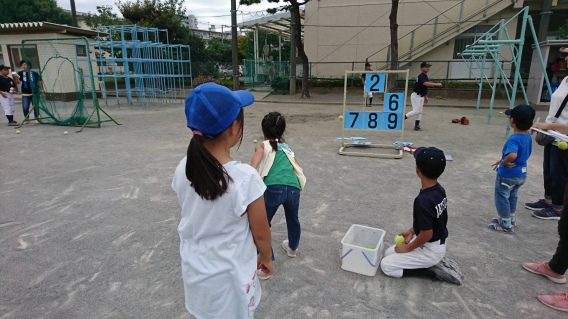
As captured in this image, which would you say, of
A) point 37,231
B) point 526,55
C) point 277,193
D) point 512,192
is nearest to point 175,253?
point 277,193

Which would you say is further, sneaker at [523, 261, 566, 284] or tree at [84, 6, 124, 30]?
tree at [84, 6, 124, 30]

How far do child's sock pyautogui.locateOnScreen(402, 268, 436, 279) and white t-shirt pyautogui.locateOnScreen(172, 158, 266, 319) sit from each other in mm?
1715

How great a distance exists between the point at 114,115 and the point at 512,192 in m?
11.8

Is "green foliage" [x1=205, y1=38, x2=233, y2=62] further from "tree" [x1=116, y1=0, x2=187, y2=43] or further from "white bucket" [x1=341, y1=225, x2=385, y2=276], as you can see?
"white bucket" [x1=341, y1=225, x2=385, y2=276]

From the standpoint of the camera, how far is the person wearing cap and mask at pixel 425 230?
8.20ft

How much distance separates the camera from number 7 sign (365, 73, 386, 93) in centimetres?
626

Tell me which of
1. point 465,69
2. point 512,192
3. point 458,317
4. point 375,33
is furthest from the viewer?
point 375,33

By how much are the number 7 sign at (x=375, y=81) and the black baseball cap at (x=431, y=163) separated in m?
3.95

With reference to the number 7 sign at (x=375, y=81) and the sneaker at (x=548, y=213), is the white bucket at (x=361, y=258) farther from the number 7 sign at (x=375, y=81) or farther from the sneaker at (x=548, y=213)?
the number 7 sign at (x=375, y=81)

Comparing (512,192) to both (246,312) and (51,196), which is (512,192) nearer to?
(246,312)

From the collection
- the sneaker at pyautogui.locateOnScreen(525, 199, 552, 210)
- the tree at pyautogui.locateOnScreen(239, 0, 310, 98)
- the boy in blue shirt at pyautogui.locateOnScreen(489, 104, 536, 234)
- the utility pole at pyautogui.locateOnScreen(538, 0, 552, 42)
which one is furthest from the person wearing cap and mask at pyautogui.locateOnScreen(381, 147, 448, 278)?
the utility pole at pyautogui.locateOnScreen(538, 0, 552, 42)

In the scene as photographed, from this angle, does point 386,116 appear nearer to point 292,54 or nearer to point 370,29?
point 292,54

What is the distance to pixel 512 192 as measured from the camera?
349 cm

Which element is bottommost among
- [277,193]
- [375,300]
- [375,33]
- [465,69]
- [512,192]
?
[375,300]
